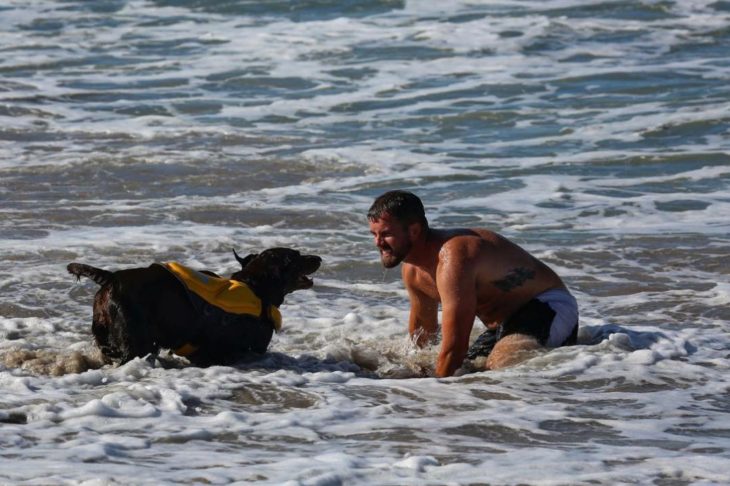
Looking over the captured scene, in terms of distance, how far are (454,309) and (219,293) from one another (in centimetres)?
123

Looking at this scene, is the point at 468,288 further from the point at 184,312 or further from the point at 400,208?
the point at 184,312

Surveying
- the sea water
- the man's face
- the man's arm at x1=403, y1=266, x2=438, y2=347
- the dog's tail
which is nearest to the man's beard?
the man's face

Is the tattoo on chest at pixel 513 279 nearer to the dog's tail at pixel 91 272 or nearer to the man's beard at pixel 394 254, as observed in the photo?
the man's beard at pixel 394 254

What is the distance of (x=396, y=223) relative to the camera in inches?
267

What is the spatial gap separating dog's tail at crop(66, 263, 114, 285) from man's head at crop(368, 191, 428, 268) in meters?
1.37

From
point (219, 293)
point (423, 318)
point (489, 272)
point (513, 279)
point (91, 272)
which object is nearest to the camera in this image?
point (91, 272)

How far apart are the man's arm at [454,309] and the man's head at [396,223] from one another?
0.22 meters

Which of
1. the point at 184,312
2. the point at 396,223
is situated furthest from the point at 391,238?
the point at 184,312

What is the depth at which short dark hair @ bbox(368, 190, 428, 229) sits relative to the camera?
677cm

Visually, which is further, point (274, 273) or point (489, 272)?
point (274, 273)

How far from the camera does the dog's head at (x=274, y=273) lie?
284 inches

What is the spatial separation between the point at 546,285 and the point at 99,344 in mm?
2441

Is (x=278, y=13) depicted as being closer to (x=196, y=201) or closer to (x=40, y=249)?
(x=196, y=201)

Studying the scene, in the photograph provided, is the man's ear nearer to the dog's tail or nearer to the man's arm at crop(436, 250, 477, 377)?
the man's arm at crop(436, 250, 477, 377)
